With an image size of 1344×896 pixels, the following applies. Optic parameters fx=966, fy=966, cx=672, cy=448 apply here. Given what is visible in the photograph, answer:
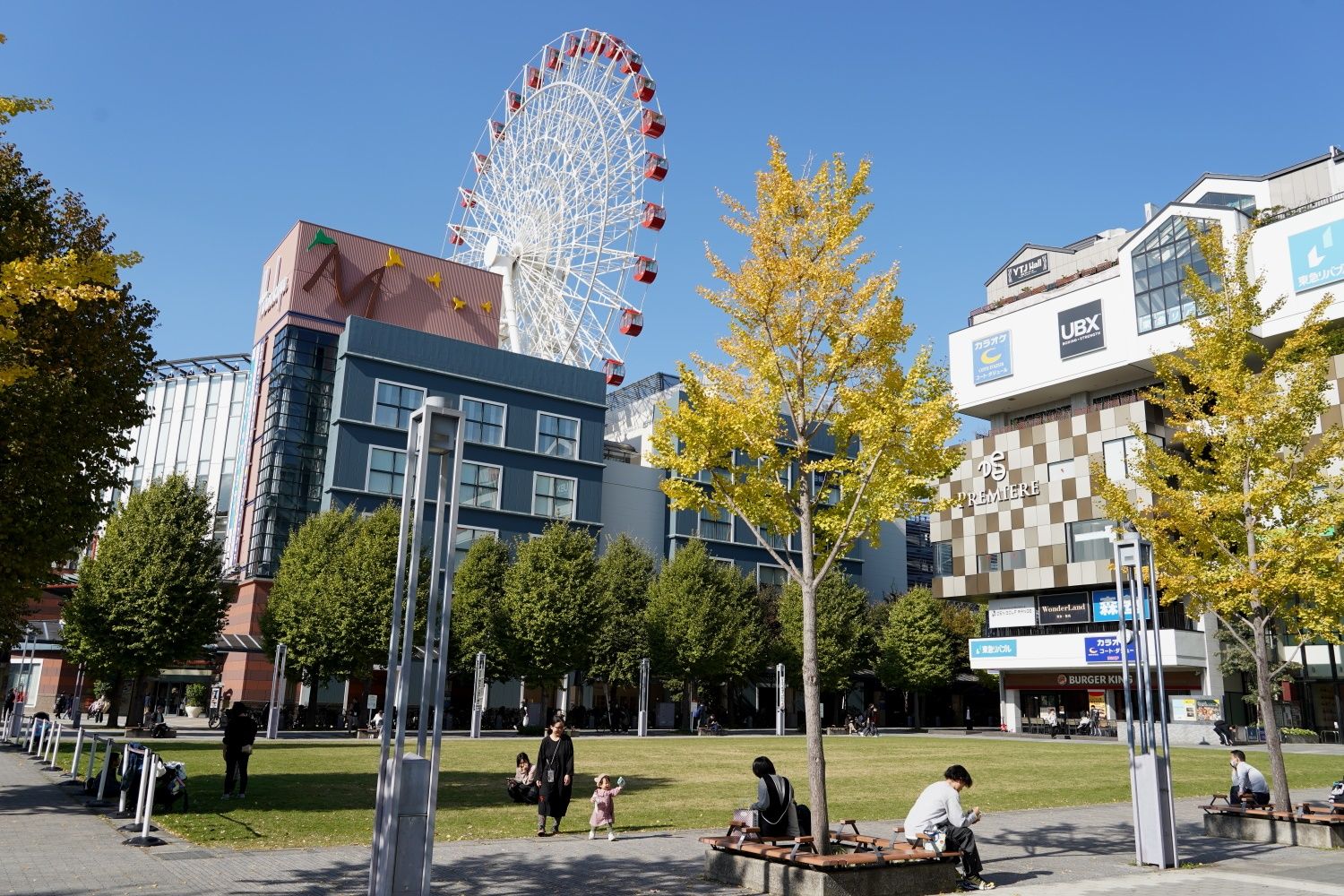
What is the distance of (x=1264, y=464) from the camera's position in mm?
17188

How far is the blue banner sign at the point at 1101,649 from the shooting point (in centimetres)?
6097

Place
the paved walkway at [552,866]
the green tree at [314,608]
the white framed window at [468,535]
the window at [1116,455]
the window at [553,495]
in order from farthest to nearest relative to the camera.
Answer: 1. the window at [553,495]
2. the window at [1116,455]
3. the white framed window at [468,535]
4. the green tree at [314,608]
5. the paved walkway at [552,866]

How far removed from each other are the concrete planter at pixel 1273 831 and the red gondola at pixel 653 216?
164 ft

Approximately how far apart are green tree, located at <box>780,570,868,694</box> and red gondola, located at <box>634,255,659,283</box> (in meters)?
21.9

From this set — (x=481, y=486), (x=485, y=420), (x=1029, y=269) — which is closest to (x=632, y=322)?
(x=485, y=420)

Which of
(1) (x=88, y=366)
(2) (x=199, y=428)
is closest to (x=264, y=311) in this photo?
(2) (x=199, y=428)

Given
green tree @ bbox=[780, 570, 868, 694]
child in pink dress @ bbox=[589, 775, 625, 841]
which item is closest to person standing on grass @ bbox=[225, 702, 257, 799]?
child in pink dress @ bbox=[589, 775, 625, 841]

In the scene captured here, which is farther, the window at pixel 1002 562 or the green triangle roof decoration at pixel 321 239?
the window at pixel 1002 562

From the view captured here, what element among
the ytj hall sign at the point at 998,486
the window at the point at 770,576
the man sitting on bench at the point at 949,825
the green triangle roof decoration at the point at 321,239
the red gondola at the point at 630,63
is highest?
the red gondola at the point at 630,63

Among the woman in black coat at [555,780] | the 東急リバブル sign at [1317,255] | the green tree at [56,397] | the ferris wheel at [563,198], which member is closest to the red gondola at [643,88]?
the ferris wheel at [563,198]

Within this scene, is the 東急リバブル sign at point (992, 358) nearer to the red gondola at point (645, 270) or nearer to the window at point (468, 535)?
the red gondola at point (645, 270)

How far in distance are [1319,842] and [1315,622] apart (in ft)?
13.4

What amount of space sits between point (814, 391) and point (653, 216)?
49328 mm

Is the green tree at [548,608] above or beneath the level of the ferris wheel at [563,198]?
beneath
